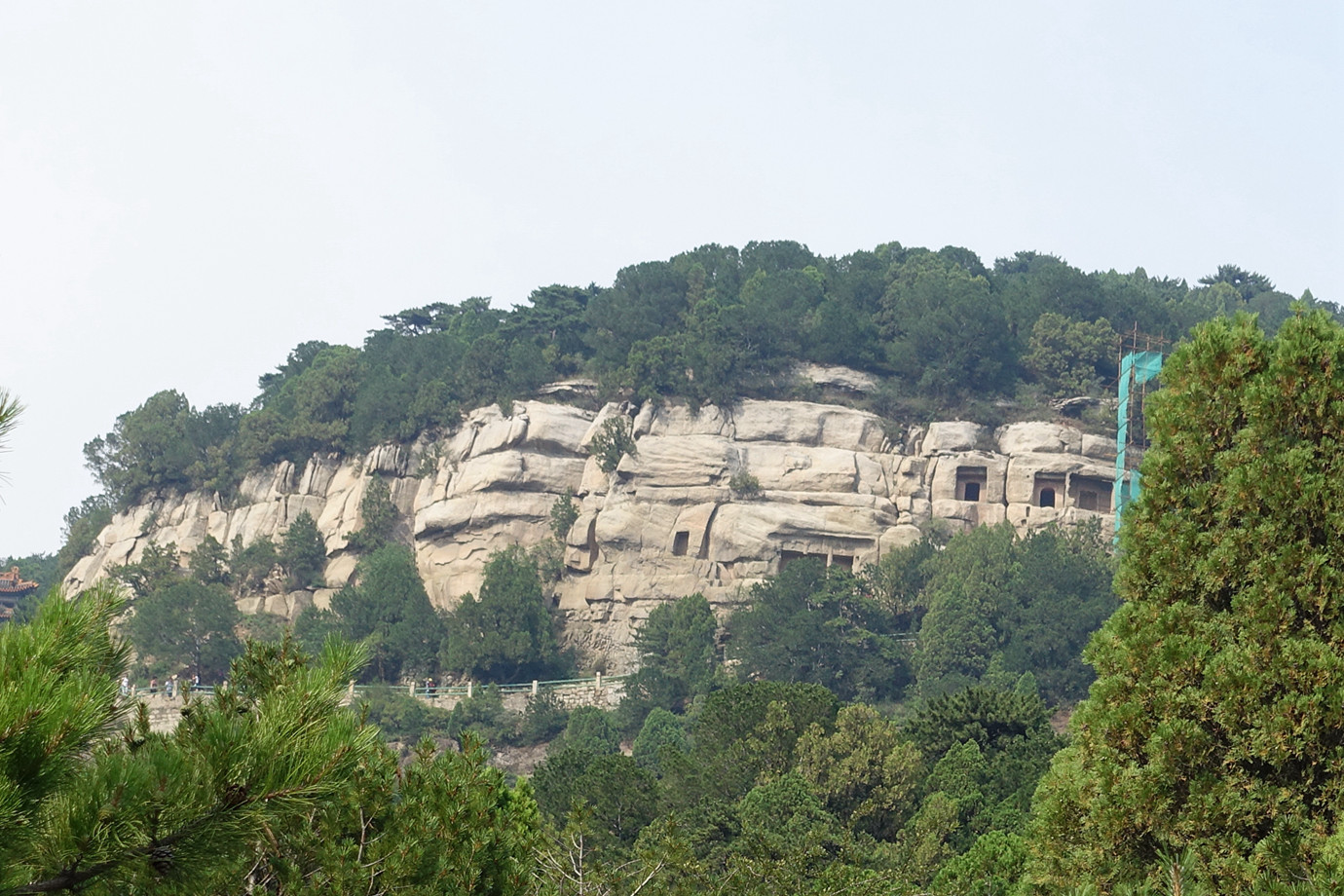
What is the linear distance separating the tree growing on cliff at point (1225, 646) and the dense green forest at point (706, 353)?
45870 millimetres

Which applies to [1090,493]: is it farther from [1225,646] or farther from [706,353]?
[1225,646]

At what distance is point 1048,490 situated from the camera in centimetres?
5544

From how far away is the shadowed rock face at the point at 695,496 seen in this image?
178ft

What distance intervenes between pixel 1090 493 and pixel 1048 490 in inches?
55.2

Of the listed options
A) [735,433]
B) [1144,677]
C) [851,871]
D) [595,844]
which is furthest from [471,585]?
[1144,677]

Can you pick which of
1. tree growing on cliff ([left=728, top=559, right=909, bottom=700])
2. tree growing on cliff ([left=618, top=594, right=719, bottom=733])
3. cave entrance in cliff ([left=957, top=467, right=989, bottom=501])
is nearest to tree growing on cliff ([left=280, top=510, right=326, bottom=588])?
tree growing on cliff ([left=618, top=594, right=719, bottom=733])

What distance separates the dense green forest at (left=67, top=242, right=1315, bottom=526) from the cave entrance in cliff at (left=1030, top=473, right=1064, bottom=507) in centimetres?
320

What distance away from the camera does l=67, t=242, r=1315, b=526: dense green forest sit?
58.0 m

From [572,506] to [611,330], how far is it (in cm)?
797

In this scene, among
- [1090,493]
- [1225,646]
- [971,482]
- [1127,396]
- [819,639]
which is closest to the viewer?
[1225,646]

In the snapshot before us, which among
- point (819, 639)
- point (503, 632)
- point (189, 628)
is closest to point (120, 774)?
point (819, 639)

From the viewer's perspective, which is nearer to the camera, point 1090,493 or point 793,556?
point 793,556

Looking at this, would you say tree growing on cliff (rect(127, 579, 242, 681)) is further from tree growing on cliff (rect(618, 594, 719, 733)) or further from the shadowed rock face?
tree growing on cliff (rect(618, 594, 719, 733))

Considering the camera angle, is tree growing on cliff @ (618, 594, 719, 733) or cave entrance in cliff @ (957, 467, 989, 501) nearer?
tree growing on cliff @ (618, 594, 719, 733)
